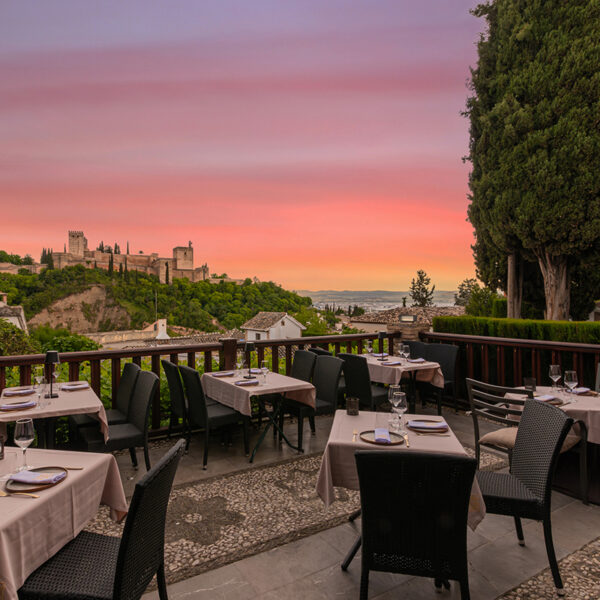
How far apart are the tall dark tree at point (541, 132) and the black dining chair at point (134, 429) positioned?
1081 centimetres

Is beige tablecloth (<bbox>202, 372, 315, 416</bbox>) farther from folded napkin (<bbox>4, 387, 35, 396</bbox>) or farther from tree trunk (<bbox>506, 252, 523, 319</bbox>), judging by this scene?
tree trunk (<bbox>506, 252, 523, 319</bbox>)

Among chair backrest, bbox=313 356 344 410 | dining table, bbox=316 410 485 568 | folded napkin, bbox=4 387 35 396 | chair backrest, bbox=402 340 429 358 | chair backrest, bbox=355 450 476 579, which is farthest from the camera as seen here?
chair backrest, bbox=402 340 429 358

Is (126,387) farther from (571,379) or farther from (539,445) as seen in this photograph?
(571,379)

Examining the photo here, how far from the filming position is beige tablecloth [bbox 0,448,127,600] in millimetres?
1473

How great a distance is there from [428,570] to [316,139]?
1283cm

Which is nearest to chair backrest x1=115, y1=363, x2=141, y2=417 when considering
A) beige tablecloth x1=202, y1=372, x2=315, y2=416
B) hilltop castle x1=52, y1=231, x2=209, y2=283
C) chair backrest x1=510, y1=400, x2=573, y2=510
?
beige tablecloth x1=202, y1=372, x2=315, y2=416

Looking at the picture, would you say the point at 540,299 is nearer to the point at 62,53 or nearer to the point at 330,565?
the point at 330,565

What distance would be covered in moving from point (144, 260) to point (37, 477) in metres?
85.8

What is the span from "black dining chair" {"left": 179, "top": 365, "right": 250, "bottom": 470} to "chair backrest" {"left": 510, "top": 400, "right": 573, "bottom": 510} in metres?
2.36

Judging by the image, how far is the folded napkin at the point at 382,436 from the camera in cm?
232

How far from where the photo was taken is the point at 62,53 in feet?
34.0

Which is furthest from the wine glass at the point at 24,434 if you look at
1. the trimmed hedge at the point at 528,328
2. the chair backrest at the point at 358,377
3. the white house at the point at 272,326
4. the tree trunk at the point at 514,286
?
the white house at the point at 272,326

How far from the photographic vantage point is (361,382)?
4.82 m

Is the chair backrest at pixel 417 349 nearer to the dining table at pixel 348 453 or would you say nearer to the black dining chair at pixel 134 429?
the dining table at pixel 348 453
